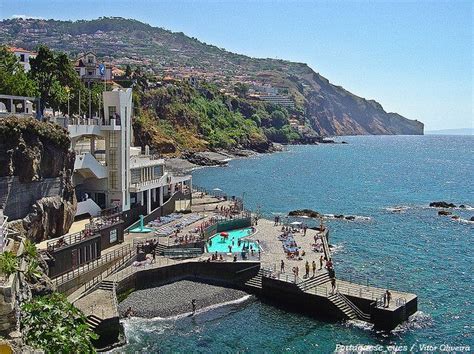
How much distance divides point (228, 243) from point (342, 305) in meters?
13.8

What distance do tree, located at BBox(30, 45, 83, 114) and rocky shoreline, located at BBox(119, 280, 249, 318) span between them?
27320 mm

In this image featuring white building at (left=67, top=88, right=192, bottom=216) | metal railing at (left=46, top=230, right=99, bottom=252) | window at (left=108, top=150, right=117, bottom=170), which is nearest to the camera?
metal railing at (left=46, top=230, right=99, bottom=252)

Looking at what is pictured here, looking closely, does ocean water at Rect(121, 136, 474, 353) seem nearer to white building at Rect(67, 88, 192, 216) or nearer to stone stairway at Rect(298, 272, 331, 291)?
stone stairway at Rect(298, 272, 331, 291)

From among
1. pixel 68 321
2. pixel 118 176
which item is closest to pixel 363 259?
pixel 118 176

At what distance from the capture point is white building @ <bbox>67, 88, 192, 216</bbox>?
45.7 m

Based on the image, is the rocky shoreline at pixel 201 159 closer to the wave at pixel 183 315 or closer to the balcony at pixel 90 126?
the balcony at pixel 90 126

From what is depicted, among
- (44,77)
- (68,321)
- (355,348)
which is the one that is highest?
(44,77)

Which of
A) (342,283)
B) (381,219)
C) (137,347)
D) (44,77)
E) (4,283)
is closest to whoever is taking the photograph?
(4,283)

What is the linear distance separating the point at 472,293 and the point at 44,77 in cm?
4661

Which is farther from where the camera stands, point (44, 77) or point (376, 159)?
point (376, 159)

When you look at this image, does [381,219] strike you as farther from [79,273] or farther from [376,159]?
[376,159]

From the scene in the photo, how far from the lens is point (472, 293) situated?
40562 millimetres

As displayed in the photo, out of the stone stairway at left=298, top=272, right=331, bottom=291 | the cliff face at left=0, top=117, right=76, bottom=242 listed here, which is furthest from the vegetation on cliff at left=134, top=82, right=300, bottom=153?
the stone stairway at left=298, top=272, right=331, bottom=291

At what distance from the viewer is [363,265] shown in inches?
1831
